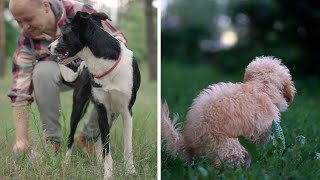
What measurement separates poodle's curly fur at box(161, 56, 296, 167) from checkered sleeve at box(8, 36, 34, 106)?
0.80m

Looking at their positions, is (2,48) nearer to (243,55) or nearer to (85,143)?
(85,143)

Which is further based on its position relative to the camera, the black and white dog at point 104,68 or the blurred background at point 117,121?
the blurred background at point 117,121

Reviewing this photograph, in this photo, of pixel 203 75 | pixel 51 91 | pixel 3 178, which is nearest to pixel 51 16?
pixel 51 91

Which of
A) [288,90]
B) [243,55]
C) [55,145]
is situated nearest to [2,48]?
[55,145]

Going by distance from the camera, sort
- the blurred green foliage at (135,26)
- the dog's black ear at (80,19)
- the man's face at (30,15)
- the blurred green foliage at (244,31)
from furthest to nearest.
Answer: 1. the blurred green foliage at (244,31)
2. the blurred green foliage at (135,26)
3. the man's face at (30,15)
4. the dog's black ear at (80,19)

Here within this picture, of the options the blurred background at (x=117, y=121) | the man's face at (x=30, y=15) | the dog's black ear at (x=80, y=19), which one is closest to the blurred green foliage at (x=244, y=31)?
the blurred background at (x=117, y=121)

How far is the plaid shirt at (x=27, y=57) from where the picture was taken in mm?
3373

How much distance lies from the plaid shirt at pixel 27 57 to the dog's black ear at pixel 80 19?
376mm

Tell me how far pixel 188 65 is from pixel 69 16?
278 inches

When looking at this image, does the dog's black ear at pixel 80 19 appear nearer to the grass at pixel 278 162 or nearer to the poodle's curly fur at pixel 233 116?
the poodle's curly fur at pixel 233 116

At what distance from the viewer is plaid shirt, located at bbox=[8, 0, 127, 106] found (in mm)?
3373

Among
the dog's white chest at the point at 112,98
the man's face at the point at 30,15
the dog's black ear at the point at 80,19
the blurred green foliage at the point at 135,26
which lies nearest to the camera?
the dog's black ear at the point at 80,19

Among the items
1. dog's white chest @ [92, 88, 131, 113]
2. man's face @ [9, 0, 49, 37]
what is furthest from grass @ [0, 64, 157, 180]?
man's face @ [9, 0, 49, 37]

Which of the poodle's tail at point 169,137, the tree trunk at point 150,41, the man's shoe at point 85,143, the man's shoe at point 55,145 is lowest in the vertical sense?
the man's shoe at point 55,145
